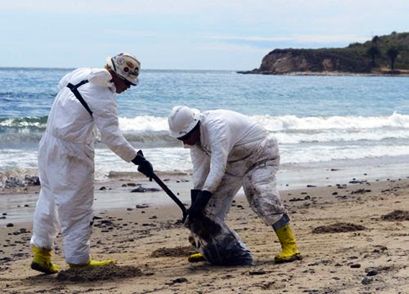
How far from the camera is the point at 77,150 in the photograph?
6.61 meters

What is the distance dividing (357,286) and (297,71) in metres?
119

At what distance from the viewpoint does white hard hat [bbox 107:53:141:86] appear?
6.58m

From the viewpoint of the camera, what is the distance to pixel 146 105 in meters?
35.6

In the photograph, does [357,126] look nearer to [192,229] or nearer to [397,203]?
[397,203]

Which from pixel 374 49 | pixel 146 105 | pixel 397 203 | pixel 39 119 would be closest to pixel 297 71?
pixel 374 49

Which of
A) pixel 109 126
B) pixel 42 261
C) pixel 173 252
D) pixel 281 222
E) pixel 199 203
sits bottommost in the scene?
pixel 173 252

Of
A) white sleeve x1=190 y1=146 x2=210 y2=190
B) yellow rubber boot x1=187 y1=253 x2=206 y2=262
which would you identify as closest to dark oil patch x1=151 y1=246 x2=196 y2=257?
yellow rubber boot x1=187 y1=253 x2=206 y2=262

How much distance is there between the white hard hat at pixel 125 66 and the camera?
21.6 feet

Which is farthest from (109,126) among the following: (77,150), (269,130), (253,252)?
(269,130)

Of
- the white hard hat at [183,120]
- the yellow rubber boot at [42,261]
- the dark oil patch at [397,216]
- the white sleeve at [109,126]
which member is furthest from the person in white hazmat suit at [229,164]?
the dark oil patch at [397,216]

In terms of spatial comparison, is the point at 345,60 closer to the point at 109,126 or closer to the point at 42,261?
the point at 42,261

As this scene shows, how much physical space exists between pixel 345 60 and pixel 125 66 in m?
121

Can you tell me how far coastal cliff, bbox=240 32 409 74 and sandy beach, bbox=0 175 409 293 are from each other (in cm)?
11046

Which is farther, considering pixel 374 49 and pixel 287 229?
pixel 374 49
